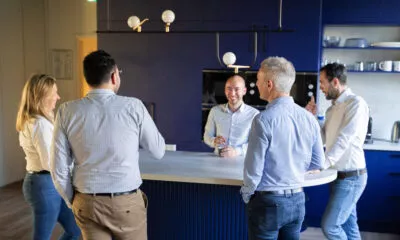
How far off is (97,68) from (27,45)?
4.53 meters

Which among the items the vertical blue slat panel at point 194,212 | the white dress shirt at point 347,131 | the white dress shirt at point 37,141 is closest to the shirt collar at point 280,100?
the vertical blue slat panel at point 194,212

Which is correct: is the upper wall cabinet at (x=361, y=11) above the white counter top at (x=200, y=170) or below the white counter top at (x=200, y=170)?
above

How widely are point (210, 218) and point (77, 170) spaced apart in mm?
1030

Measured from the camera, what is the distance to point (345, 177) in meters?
2.92

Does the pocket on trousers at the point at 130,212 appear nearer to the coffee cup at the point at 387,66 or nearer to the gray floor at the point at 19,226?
the gray floor at the point at 19,226

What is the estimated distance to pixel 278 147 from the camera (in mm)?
2021

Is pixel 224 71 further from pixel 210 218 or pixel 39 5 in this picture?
pixel 39 5

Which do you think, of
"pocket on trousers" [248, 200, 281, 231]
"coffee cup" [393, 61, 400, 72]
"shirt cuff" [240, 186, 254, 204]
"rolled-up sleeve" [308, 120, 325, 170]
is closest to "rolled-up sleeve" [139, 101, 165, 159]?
"shirt cuff" [240, 186, 254, 204]

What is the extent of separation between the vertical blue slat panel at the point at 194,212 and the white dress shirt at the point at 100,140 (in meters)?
0.75

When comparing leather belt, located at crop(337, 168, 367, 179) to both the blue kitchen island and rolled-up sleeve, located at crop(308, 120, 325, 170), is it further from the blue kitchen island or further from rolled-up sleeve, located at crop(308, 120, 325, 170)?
rolled-up sleeve, located at crop(308, 120, 325, 170)

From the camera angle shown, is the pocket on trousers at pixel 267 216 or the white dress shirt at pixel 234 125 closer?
the pocket on trousers at pixel 267 216

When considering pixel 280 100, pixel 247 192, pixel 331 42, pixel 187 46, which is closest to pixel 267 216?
pixel 247 192

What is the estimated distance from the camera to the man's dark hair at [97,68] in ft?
6.39

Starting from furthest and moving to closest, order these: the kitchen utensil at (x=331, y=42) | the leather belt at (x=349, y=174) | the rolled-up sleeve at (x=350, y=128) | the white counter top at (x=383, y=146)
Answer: the kitchen utensil at (x=331, y=42)
the white counter top at (x=383, y=146)
the leather belt at (x=349, y=174)
the rolled-up sleeve at (x=350, y=128)
